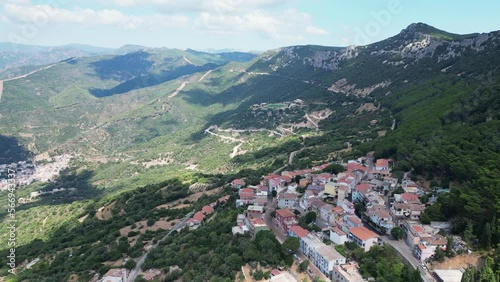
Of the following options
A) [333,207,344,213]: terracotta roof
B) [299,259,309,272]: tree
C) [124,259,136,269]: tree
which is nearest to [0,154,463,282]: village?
[333,207,344,213]: terracotta roof

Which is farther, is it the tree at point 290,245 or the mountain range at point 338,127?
the mountain range at point 338,127

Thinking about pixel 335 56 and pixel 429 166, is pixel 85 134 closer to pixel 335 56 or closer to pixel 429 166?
pixel 335 56

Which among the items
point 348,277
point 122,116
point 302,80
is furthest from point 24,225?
point 302,80

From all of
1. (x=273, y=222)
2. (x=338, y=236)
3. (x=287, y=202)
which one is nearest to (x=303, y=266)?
(x=338, y=236)

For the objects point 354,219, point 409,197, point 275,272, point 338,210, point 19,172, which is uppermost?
point 409,197

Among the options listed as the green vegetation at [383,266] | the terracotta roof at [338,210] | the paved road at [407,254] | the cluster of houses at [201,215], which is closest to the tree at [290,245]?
the green vegetation at [383,266]

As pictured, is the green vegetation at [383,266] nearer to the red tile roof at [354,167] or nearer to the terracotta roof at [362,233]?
the terracotta roof at [362,233]

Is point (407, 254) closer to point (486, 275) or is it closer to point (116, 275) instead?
point (486, 275)

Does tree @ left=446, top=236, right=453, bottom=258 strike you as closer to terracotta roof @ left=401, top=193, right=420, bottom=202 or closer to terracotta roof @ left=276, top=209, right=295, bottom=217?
terracotta roof @ left=401, top=193, right=420, bottom=202
